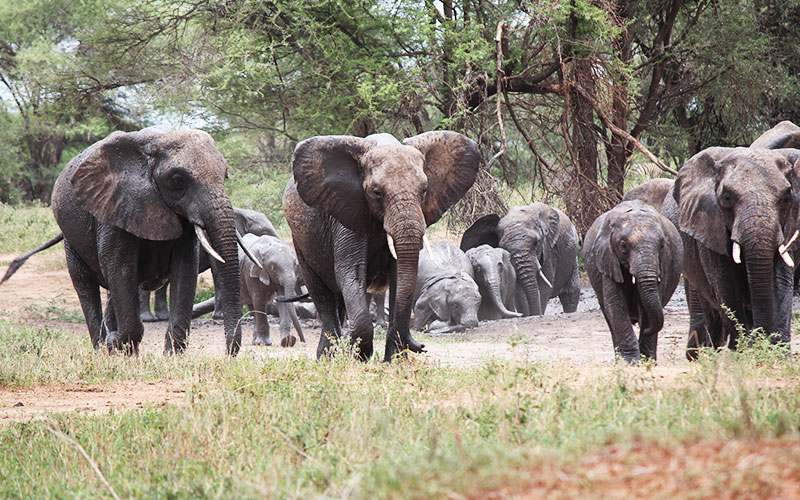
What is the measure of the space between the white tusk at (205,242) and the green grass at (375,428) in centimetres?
197

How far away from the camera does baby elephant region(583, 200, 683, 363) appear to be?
337 inches

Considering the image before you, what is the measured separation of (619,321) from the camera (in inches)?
352

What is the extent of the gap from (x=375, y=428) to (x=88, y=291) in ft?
23.6

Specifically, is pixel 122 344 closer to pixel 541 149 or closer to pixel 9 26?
pixel 541 149

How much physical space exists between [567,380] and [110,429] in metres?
2.80

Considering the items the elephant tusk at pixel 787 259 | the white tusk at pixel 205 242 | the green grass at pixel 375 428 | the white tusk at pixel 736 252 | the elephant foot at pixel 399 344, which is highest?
the white tusk at pixel 205 242

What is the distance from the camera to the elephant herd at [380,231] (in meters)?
8.22

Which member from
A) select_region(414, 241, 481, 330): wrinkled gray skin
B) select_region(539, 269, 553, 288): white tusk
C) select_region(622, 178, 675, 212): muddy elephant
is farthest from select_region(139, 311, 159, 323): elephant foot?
select_region(622, 178, 675, 212): muddy elephant

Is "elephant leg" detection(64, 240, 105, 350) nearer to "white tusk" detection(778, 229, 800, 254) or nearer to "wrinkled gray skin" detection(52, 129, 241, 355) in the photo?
"wrinkled gray skin" detection(52, 129, 241, 355)

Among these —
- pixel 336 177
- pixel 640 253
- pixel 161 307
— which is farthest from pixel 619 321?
pixel 161 307

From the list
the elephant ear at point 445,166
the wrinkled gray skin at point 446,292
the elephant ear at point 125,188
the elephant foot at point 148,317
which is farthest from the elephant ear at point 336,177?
the elephant foot at point 148,317

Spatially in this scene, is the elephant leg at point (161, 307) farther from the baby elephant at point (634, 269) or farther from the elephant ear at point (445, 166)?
the baby elephant at point (634, 269)

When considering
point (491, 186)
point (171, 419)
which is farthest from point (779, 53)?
point (171, 419)

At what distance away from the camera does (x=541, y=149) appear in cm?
Answer: 2752
